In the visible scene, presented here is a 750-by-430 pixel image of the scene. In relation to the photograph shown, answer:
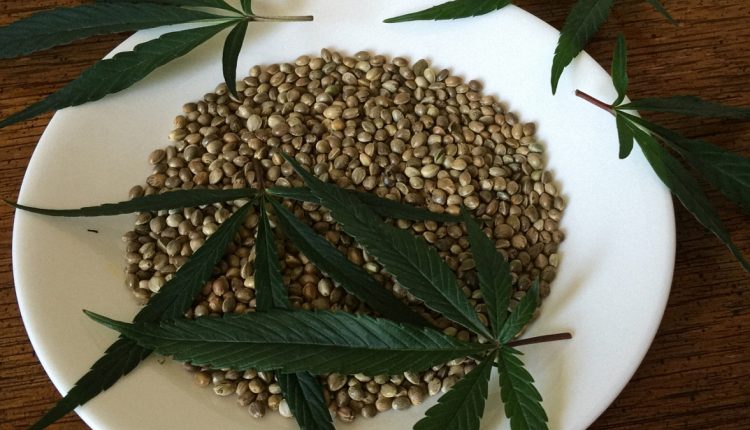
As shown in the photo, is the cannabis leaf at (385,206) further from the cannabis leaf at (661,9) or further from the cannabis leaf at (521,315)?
the cannabis leaf at (661,9)

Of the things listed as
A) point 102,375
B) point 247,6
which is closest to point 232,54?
point 247,6

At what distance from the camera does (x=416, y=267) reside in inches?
25.1

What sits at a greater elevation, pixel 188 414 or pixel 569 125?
pixel 569 125

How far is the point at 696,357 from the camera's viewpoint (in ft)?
2.50

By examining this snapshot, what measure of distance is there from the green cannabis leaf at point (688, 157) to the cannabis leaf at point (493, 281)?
0.61 feet

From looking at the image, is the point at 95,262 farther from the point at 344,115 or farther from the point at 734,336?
the point at 734,336

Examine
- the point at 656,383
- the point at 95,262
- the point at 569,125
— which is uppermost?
the point at 569,125

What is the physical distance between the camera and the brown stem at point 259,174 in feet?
2.52

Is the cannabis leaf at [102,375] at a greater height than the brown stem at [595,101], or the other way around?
the brown stem at [595,101]

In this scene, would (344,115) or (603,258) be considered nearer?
(603,258)

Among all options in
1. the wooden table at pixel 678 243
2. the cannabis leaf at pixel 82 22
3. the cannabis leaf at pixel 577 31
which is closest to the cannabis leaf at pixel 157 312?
the wooden table at pixel 678 243

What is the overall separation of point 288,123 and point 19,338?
1.30 ft

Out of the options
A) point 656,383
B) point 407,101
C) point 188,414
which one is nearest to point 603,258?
point 656,383

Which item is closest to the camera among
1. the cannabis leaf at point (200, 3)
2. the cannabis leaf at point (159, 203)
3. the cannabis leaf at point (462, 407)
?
the cannabis leaf at point (462, 407)
